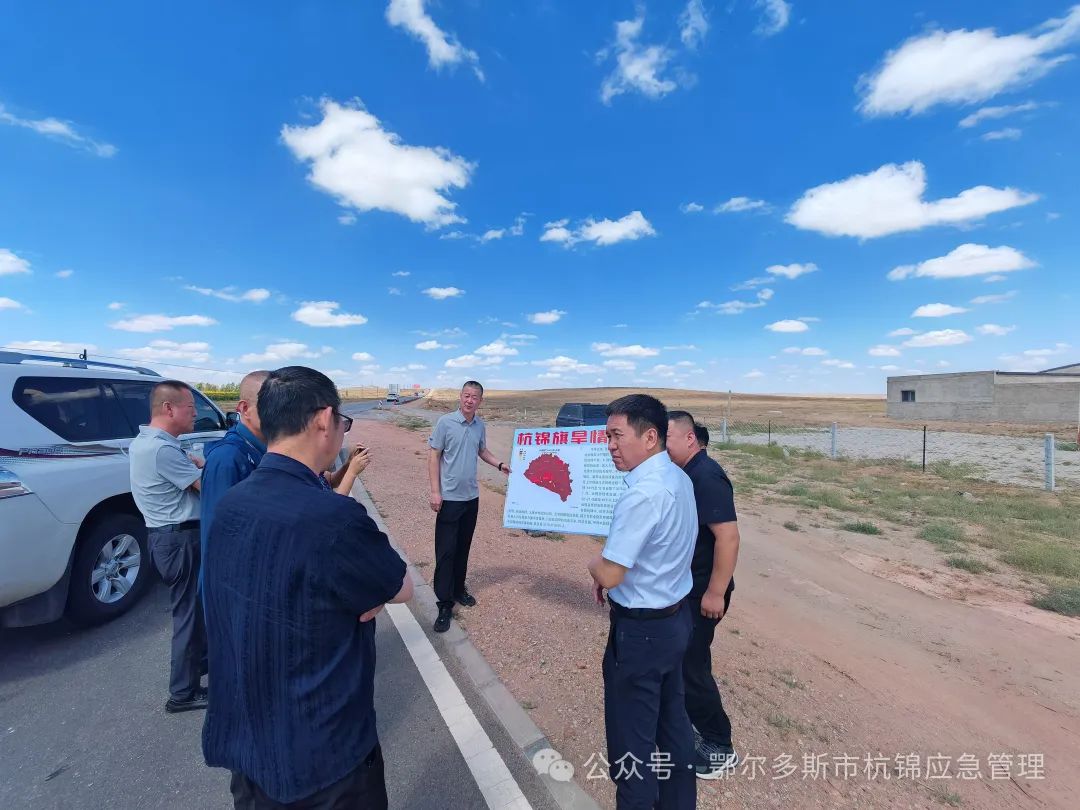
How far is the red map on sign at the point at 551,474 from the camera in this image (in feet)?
12.3

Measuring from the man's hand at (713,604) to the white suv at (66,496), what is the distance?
438 centimetres

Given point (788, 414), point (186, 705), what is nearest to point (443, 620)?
point (186, 705)

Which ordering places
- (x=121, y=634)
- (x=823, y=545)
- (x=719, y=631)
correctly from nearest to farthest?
(x=121, y=634) < (x=719, y=631) < (x=823, y=545)

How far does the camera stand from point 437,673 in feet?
10.9

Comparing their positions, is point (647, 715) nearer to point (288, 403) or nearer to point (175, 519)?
point (288, 403)

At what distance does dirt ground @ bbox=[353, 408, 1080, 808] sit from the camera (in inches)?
101

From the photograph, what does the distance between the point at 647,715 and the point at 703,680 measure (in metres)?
0.77

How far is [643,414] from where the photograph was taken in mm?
2078

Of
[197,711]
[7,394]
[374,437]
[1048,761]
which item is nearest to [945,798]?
[1048,761]

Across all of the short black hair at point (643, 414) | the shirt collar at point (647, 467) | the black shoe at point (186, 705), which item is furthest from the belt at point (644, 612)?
the black shoe at point (186, 705)

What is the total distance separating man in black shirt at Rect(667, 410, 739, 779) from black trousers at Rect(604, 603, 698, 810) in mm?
502

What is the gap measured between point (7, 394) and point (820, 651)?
22.2 feet

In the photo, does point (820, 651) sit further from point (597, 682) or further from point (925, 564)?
point (925, 564)

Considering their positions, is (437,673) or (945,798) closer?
(945,798)
